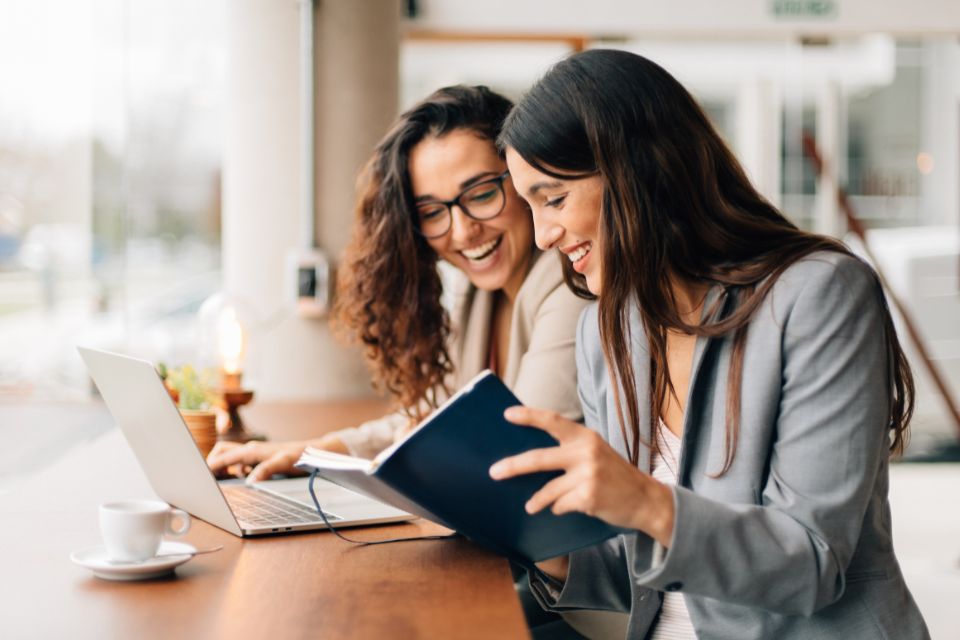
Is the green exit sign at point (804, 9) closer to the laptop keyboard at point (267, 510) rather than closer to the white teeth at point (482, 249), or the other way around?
the white teeth at point (482, 249)

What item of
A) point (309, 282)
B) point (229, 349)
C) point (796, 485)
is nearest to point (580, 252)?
point (796, 485)

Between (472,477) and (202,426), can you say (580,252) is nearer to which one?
(472,477)

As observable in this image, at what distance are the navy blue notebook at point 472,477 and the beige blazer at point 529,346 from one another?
0.47m

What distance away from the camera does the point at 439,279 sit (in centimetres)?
227

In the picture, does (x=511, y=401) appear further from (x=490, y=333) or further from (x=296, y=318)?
(x=296, y=318)

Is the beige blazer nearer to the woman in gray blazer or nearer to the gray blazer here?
the woman in gray blazer

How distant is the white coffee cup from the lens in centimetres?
122

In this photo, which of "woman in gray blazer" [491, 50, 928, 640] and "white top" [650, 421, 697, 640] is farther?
"white top" [650, 421, 697, 640]

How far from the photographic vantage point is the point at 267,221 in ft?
10.2

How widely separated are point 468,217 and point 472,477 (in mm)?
955

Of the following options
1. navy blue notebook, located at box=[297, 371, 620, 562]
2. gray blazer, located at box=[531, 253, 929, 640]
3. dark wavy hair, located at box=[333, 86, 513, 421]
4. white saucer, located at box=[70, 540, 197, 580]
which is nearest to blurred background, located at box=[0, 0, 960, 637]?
dark wavy hair, located at box=[333, 86, 513, 421]

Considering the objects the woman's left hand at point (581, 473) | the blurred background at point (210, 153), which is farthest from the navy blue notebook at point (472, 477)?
the blurred background at point (210, 153)

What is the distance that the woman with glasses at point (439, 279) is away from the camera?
6.23ft

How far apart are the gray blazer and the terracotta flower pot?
0.90 m
